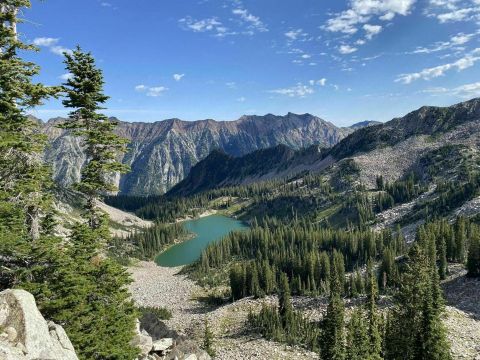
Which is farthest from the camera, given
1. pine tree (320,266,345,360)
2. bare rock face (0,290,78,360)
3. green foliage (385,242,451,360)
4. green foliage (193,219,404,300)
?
green foliage (193,219,404,300)

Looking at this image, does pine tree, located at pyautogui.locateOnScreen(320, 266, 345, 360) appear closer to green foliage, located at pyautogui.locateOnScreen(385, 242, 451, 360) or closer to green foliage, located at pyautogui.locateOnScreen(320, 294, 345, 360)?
green foliage, located at pyautogui.locateOnScreen(320, 294, 345, 360)

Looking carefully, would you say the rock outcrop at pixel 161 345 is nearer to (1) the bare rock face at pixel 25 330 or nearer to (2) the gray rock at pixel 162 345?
(2) the gray rock at pixel 162 345

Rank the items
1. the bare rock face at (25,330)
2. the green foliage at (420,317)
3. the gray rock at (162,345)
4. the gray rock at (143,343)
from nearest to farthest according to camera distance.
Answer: the bare rock face at (25,330)
the gray rock at (143,343)
the gray rock at (162,345)
the green foliage at (420,317)

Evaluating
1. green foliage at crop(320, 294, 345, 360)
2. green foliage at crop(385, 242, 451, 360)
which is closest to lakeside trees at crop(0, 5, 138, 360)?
green foliage at crop(385, 242, 451, 360)

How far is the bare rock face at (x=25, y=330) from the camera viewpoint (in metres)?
22.2

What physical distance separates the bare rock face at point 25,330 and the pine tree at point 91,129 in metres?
11.1

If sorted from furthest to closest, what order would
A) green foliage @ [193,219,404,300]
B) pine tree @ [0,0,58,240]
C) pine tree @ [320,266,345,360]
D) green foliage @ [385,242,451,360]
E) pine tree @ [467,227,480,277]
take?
green foliage @ [193,219,404,300]
pine tree @ [467,227,480,277]
pine tree @ [320,266,345,360]
green foliage @ [385,242,451,360]
pine tree @ [0,0,58,240]

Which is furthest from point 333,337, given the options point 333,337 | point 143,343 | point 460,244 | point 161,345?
point 460,244

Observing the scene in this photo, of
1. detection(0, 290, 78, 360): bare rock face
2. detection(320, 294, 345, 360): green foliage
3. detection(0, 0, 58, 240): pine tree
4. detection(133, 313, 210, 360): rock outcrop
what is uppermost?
detection(0, 0, 58, 240): pine tree

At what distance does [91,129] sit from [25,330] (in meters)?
17.5

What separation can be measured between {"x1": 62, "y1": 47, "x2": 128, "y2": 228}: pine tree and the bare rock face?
36.3 feet

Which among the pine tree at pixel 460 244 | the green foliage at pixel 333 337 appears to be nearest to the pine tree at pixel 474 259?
the pine tree at pixel 460 244

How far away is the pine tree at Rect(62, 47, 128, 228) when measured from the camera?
3306 cm

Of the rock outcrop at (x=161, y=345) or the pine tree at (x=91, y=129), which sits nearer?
the pine tree at (x=91, y=129)
